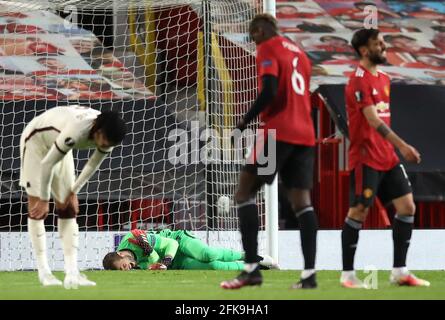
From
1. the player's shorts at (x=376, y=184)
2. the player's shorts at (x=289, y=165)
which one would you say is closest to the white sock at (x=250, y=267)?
the player's shorts at (x=289, y=165)

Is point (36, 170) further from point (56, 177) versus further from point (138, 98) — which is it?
point (138, 98)

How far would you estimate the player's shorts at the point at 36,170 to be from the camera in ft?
29.5

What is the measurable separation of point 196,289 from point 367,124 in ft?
5.32

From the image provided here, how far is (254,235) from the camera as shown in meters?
8.38

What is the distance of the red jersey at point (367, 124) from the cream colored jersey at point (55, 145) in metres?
1.69

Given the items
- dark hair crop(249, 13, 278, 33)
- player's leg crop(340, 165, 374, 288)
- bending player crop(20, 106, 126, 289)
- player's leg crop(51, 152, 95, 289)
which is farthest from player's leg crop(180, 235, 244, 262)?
dark hair crop(249, 13, 278, 33)

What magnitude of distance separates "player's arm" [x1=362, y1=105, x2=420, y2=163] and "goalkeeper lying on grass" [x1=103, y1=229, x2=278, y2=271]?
3.83 m

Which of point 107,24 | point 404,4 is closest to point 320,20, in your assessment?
point 404,4

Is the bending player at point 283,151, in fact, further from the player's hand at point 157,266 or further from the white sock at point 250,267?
the player's hand at point 157,266

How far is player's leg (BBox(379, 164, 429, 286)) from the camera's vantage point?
8.99 metres

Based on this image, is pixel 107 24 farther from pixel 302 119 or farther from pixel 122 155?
pixel 302 119

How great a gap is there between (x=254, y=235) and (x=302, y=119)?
81cm

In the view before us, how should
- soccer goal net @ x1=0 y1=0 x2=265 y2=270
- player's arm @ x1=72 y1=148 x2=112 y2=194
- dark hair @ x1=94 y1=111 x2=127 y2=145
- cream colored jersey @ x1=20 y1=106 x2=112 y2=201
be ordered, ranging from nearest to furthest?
dark hair @ x1=94 y1=111 x2=127 y2=145 → cream colored jersey @ x1=20 y1=106 x2=112 y2=201 → player's arm @ x1=72 y1=148 x2=112 y2=194 → soccer goal net @ x1=0 y1=0 x2=265 y2=270

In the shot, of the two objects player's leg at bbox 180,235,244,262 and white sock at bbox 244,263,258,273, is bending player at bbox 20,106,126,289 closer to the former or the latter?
white sock at bbox 244,263,258,273
